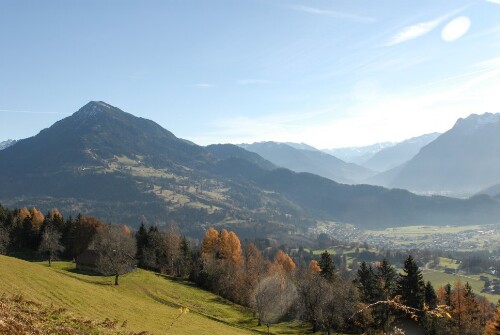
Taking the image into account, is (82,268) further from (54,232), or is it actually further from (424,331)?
(424,331)

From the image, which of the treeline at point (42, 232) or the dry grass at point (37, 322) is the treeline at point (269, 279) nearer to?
the treeline at point (42, 232)

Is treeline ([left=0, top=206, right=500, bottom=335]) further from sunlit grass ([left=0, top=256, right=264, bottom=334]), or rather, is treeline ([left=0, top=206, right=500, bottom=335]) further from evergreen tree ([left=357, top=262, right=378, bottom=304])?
sunlit grass ([left=0, top=256, right=264, bottom=334])

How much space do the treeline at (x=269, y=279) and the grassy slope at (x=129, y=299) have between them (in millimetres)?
4849

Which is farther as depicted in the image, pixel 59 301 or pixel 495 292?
pixel 495 292

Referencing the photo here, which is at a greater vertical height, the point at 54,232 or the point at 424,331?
the point at 54,232

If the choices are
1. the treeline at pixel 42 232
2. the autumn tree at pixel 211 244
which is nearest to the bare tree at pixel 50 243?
the treeline at pixel 42 232

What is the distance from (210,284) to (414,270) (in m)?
48.1

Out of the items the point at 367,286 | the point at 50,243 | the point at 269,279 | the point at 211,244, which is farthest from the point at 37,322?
the point at 211,244

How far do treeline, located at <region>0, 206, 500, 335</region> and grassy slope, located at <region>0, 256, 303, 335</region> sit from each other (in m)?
4.85

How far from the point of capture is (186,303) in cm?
7700

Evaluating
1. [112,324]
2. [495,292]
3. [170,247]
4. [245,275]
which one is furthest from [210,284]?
[495,292]

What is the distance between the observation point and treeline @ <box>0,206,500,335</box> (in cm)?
7488

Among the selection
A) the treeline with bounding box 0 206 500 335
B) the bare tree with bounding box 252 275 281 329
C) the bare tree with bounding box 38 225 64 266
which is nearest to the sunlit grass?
the bare tree with bounding box 252 275 281 329

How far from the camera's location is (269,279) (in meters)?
82.1
